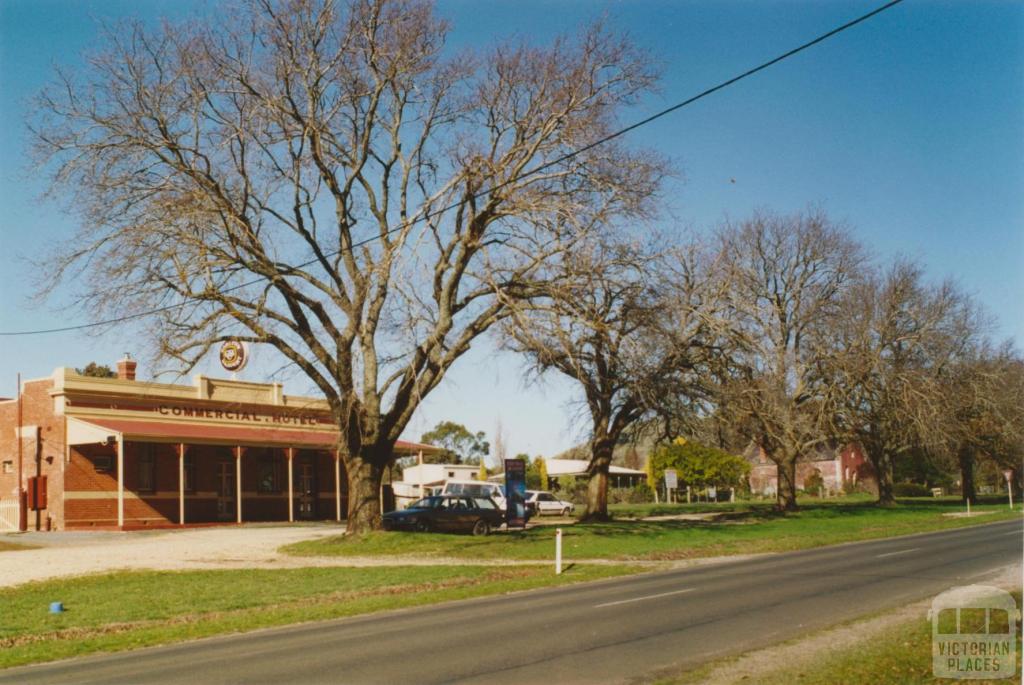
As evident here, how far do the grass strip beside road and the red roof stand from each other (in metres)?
16.0

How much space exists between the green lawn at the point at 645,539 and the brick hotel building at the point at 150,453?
11.6 meters

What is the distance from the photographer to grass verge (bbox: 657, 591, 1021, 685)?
9.02m

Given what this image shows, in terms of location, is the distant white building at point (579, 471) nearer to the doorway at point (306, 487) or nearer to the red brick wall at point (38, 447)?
the doorway at point (306, 487)

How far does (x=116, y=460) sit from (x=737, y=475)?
4945cm

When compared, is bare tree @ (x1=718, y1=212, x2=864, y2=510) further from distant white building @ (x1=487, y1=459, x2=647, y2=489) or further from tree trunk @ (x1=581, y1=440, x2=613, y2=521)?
distant white building @ (x1=487, y1=459, x2=647, y2=489)

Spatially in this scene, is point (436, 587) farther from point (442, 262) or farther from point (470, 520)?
point (470, 520)

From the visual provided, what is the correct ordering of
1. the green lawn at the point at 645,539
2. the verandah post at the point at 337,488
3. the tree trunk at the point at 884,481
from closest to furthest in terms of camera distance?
the green lawn at the point at 645,539, the verandah post at the point at 337,488, the tree trunk at the point at 884,481

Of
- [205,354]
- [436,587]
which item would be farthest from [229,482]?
[436,587]

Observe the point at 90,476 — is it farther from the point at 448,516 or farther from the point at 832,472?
the point at 832,472

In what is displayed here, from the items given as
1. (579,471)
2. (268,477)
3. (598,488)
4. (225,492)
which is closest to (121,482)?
(225,492)

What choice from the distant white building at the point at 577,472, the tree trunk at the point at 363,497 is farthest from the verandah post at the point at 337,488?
the distant white building at the point at 577,472

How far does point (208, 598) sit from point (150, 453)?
24265 millimetres

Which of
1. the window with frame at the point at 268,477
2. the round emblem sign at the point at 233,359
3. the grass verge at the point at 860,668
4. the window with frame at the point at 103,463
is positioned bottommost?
the grass verge at the point at 860,668

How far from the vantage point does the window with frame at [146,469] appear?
40.2 metres
